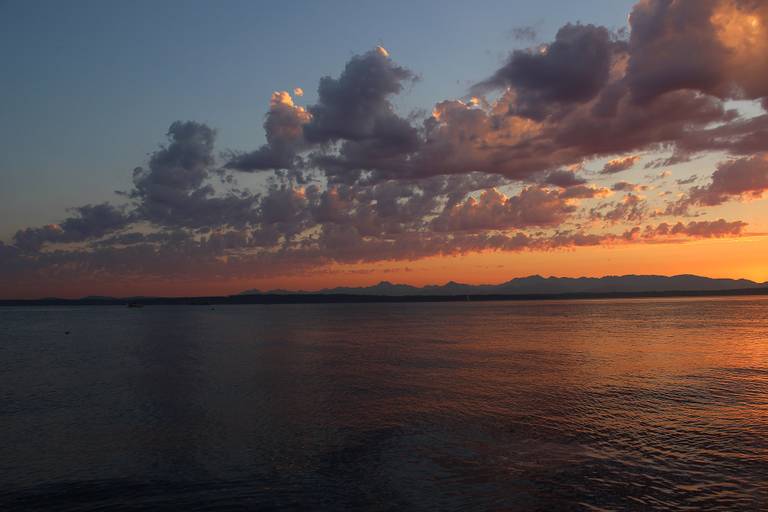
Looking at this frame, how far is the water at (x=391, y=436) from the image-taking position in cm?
2080

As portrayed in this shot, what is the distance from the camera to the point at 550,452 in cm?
2577

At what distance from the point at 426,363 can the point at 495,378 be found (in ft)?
43.3

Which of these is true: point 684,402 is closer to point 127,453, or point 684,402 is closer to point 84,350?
point 127,453

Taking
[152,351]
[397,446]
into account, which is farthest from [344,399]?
[152,351]

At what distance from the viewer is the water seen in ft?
68.2

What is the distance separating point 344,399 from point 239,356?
1348 inches

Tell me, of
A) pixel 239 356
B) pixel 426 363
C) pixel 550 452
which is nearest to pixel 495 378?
pixel 426 363

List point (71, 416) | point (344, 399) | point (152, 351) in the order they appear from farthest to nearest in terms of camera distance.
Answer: point (152, 351)
point (344, 399)
point (71, 416)

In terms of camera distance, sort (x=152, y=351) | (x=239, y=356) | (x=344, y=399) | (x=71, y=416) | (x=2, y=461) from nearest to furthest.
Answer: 1. (x=2, y=461)
2. (x=71, y=416)
3. (x=344, y=399)
4. (x=239, y=356)
5. (x=152, y=351)

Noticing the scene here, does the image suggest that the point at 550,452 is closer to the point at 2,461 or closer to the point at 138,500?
the point at 138,500

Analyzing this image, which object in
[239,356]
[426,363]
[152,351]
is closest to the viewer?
[426,363]

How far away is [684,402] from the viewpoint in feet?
121

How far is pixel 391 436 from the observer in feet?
96.3

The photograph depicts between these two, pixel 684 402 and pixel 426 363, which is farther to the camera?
pixel 426 363
